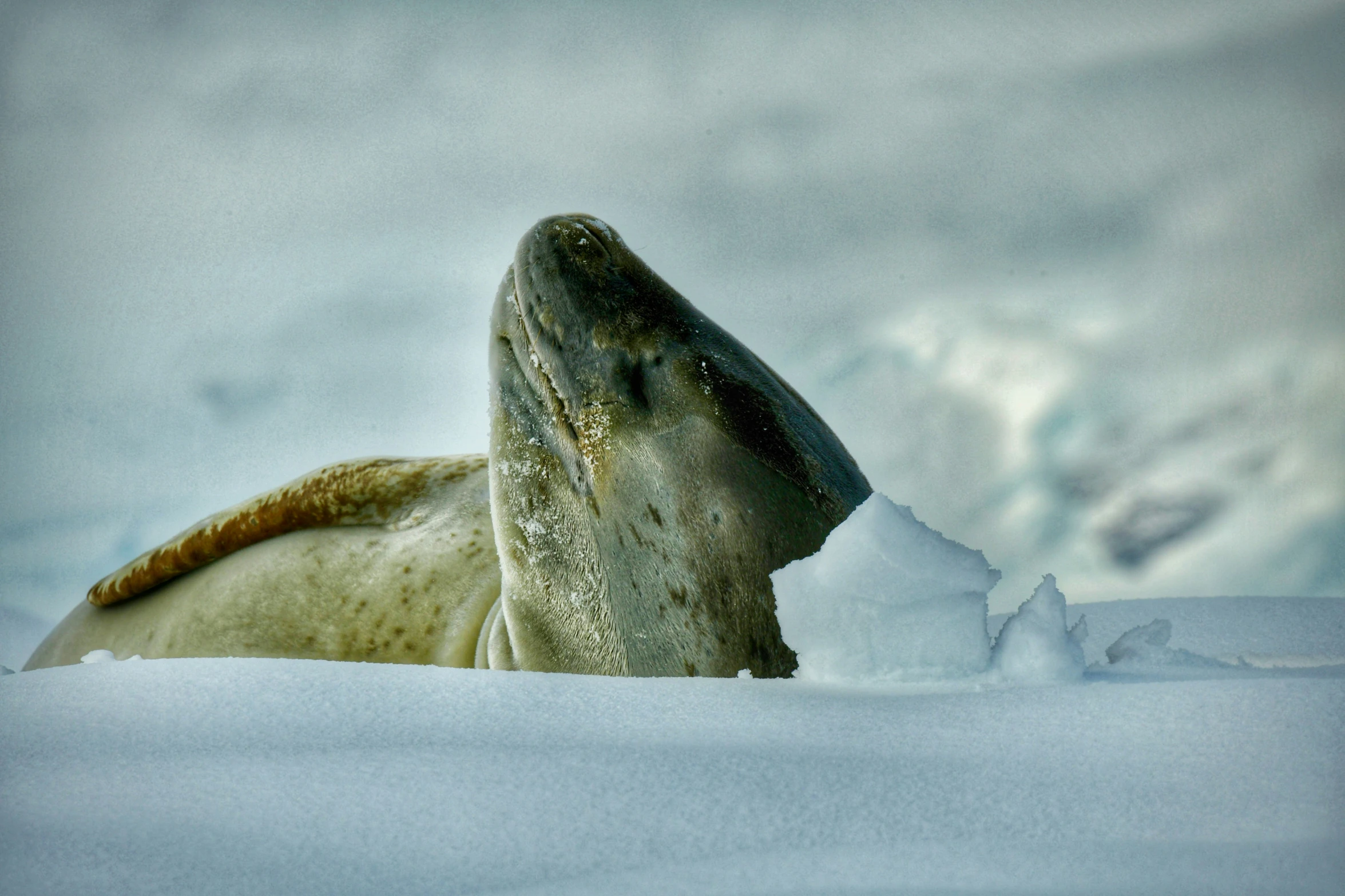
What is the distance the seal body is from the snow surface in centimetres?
220

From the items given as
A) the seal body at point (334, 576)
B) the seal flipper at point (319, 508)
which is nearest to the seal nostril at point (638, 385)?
the seal body at point (334, 576)

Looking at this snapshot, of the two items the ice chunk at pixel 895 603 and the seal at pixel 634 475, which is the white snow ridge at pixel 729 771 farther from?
the seal at pixel 634 475

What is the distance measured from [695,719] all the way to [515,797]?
0.35 metres

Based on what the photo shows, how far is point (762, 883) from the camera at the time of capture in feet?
2.73

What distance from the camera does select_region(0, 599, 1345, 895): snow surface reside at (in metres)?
0.86

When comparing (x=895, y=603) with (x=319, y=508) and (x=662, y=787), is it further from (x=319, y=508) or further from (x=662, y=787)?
(x=319, y=508)

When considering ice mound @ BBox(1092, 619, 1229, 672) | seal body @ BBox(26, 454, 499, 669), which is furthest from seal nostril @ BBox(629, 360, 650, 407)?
seal body @ BBox(26, 454, 499, 669)

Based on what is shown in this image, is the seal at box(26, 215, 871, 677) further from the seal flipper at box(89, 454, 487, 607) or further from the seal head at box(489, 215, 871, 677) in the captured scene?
the seal flipper at box(89, 454, 487, 607)

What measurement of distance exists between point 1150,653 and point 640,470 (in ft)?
3.67

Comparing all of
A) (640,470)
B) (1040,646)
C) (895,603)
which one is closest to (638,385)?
(640,470)

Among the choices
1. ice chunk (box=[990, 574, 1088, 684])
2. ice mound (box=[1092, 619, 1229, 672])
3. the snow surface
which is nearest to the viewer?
the snow surface

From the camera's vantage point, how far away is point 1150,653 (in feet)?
6.13

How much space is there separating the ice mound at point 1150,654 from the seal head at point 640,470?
2.15 feet

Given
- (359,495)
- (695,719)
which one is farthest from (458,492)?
(695,719)
